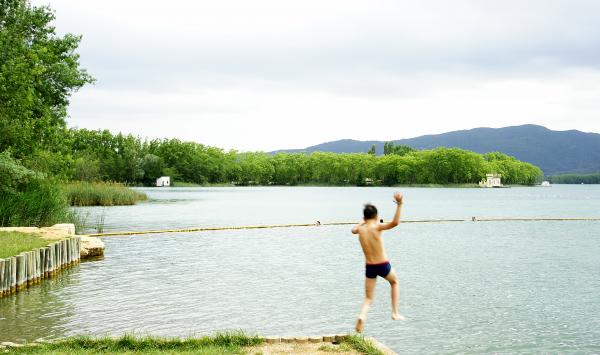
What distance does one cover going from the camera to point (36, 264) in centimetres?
2230

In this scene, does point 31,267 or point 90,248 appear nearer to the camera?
point 31,267

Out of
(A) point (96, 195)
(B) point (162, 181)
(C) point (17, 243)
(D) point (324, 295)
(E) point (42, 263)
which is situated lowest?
(D) point (324, 295)

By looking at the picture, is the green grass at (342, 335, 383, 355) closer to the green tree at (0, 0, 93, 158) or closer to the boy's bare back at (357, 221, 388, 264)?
the boy's bare back at (357, 221, 388, 264)

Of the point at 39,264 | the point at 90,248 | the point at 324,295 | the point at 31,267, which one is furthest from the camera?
the point at 90,248

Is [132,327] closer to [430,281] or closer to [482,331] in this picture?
[482,331]

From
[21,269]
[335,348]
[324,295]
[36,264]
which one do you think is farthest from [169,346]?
[36,264]

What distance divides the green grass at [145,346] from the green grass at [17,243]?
862cm

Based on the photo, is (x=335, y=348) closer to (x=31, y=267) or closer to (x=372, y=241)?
(x=372, y=241)

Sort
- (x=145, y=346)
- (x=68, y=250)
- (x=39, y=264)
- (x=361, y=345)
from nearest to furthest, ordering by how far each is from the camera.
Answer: (x=361, y=345) < (x=145, y=346) < (x=39, y=264) < (x=68, y=250)

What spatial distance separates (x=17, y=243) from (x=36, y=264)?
1455 millimetres

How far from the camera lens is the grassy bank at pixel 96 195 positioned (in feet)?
240

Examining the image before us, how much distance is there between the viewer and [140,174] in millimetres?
182375

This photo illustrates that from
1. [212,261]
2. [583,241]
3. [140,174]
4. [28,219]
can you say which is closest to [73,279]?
[212,261]

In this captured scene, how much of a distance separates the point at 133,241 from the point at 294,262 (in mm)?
14913
